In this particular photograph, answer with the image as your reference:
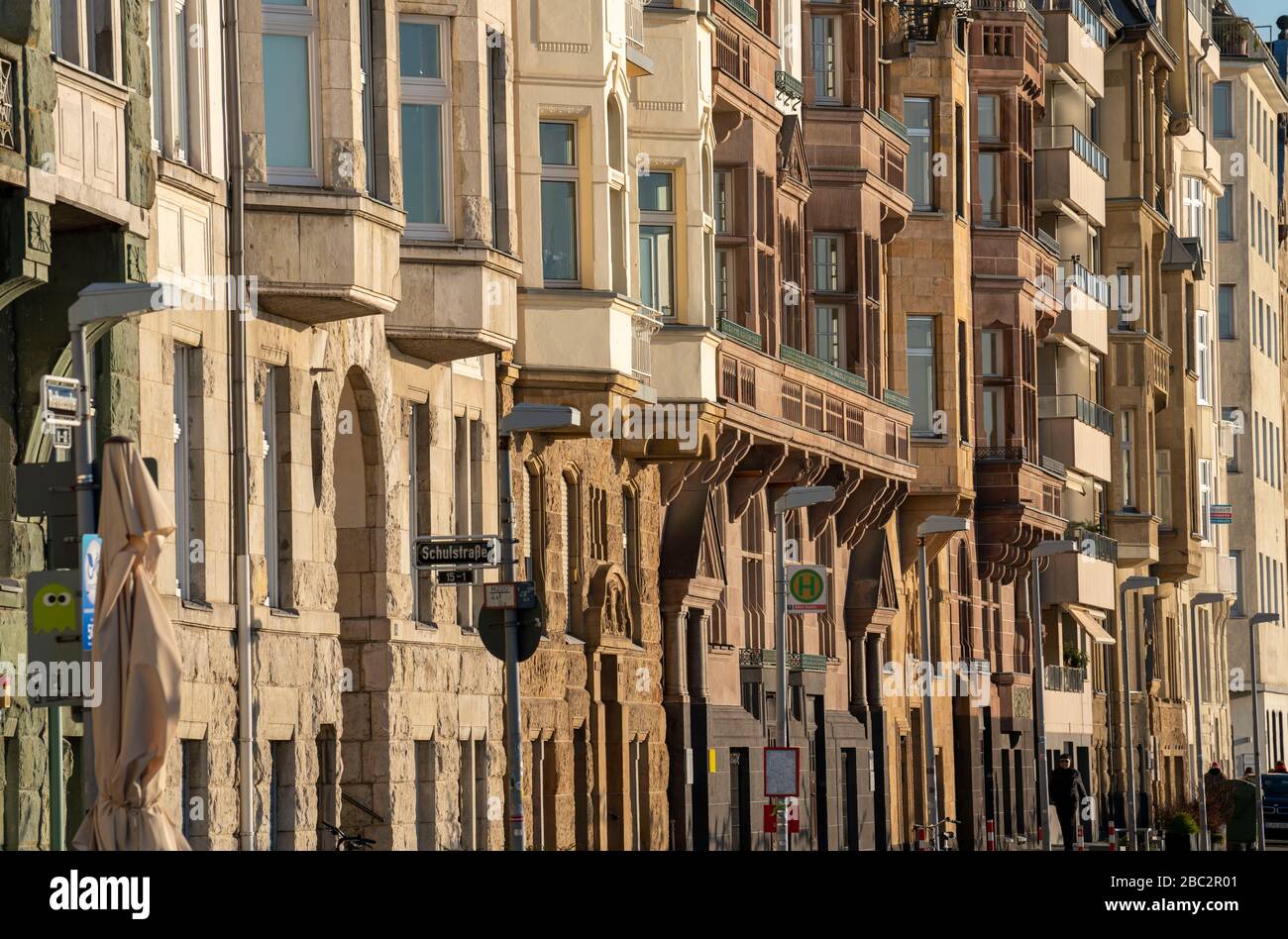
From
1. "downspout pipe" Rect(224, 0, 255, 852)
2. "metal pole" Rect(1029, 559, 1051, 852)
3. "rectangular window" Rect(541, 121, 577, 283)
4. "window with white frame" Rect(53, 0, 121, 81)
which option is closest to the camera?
"window with white frame" Rect(53, 0, 121, 81)

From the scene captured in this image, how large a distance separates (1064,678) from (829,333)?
20.4m

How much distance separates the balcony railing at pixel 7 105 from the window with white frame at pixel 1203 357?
229 ft

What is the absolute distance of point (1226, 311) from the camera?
10300cm

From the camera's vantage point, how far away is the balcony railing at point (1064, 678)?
234 ft

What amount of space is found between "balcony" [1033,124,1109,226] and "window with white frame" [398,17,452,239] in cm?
3990

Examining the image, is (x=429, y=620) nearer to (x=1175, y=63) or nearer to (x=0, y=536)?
(x=0, y=536)

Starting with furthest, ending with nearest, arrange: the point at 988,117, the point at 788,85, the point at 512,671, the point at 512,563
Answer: the point at 988,117 < the point at 788,85 < the point at 512,563 < the point at 512,671

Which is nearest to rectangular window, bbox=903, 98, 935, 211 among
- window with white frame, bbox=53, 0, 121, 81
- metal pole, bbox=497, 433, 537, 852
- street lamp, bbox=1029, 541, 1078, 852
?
street lamp, bbox=1029, 541, 1078, 852

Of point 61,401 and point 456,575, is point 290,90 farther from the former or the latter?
point 61,401

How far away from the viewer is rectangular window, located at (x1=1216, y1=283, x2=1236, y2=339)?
337 feet

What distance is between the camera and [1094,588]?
A: 245 ft

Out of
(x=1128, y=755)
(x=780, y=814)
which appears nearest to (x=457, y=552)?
(x=780, y=814)

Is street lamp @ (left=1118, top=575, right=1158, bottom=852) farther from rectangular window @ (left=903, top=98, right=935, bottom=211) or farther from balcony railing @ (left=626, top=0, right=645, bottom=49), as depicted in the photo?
balcony railing @ (left=626, top=0, right=645, bottom=49)

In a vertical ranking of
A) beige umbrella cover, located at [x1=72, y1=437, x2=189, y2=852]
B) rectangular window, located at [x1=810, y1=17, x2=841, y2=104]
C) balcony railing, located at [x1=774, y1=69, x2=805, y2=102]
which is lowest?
beige umbrella cover, located at [x1=72, y1=437, x2=189, y2=852]
